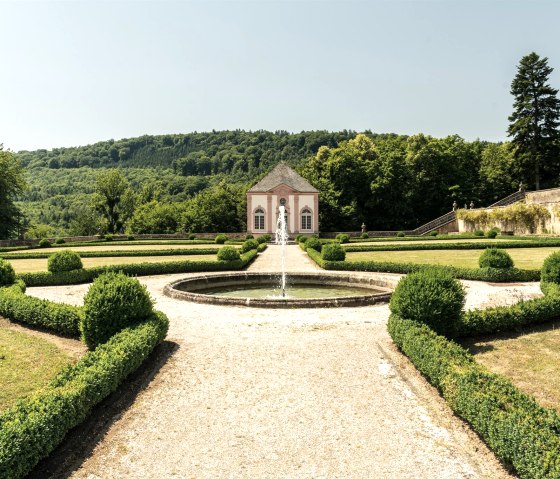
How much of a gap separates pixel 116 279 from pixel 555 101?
172 feet

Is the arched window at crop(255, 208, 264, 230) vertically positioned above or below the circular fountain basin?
above

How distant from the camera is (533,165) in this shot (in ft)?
161

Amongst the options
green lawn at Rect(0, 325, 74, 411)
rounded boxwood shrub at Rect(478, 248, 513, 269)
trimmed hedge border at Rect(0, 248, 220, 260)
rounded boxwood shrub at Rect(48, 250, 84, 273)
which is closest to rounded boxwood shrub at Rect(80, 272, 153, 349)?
green lawn at Rect(0, 325, 74, 411)

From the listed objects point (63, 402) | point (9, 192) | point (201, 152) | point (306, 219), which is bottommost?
point (63, 402)

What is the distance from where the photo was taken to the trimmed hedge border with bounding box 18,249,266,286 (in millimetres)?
18109

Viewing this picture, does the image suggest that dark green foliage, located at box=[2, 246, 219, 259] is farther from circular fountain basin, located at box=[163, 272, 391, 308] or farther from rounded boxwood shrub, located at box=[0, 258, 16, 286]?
rounded boxwood shrub, located at box=[0, 258, 16, 286]

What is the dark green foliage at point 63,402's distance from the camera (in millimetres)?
4375

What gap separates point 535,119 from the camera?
1916 inches

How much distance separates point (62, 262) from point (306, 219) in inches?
1469

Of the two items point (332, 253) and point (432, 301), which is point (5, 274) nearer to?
point (432, 301)

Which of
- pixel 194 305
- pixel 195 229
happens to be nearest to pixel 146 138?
pixel 195 229

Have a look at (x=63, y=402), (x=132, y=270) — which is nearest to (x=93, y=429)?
(x=63, y=402)

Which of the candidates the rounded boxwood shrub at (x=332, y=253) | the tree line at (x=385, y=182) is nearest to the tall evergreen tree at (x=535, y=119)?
the tree line at (x=385, y=182)

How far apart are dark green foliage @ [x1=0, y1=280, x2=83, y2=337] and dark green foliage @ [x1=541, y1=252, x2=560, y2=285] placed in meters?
12.2
